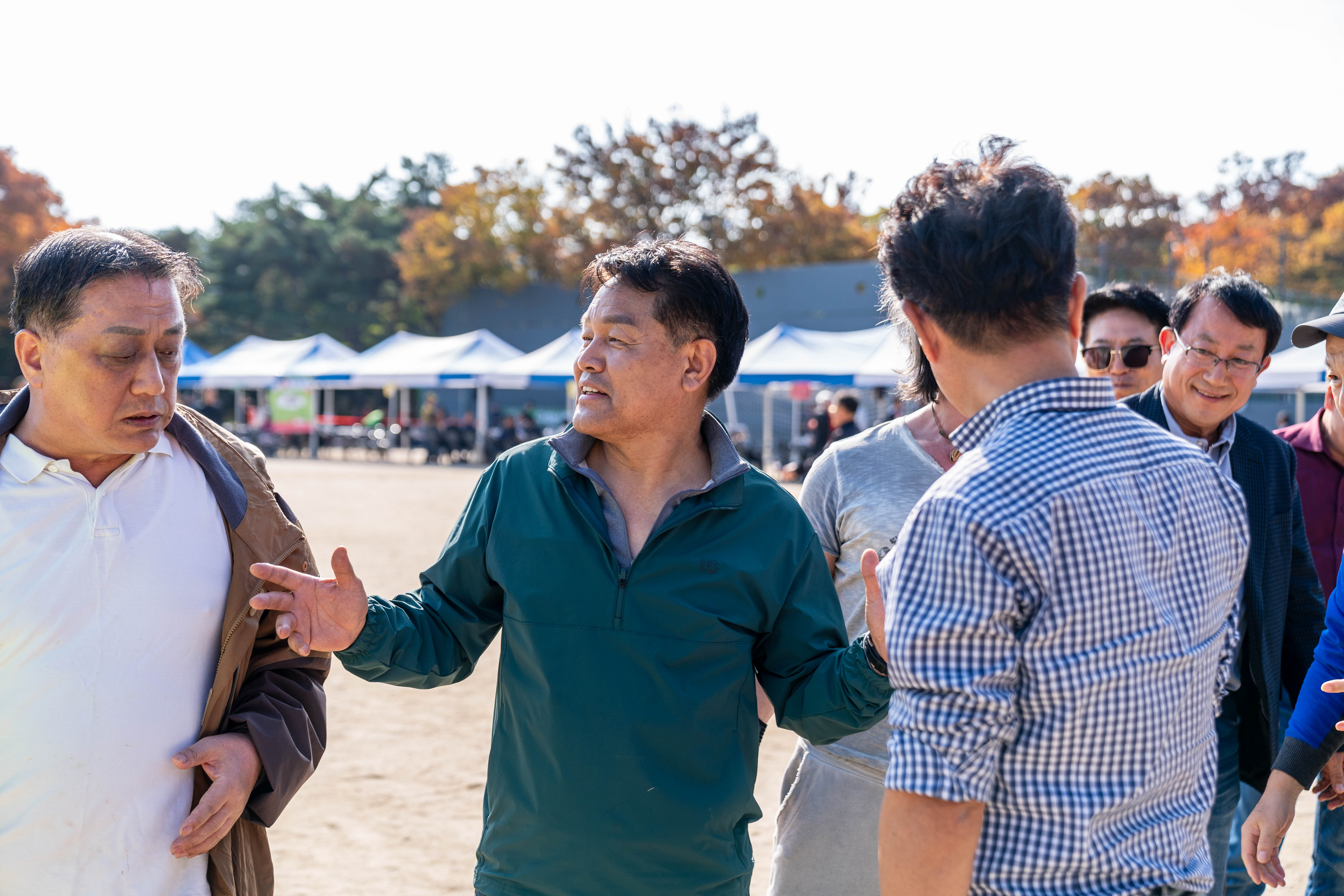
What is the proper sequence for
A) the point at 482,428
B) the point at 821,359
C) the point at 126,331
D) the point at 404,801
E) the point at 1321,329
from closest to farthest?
the point at 126,331 < the point at 1321,329 < the point at 404,801 < the point at 821,359 < the point at 482,428

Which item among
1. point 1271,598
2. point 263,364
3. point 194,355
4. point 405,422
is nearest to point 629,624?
point 1271,598

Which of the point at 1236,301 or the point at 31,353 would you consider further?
the point at 1236,301

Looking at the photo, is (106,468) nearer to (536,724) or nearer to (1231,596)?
(536,724)

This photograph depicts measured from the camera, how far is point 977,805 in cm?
123

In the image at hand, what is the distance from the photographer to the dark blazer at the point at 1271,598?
2.66 metres

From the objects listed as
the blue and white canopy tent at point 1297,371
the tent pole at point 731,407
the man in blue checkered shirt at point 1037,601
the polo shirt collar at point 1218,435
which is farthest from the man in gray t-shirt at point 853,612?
the tent pole at point 731,407

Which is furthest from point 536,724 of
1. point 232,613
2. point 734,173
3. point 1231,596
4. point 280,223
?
point 280,223

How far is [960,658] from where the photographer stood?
→ 3.99ft

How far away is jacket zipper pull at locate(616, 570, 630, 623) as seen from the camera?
191 cm

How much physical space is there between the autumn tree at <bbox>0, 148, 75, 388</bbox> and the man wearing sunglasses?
40.8 metres

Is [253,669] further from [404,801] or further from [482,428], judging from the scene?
[482,428]

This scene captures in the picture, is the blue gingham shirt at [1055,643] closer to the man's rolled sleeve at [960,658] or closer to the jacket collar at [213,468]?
the man's rolled sleeve at [960,658]

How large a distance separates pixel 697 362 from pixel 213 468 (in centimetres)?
98

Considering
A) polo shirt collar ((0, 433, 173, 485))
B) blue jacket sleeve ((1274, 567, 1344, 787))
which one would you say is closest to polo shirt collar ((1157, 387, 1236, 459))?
blue jacket sleeve ((1274, 567, 1344, 787))
